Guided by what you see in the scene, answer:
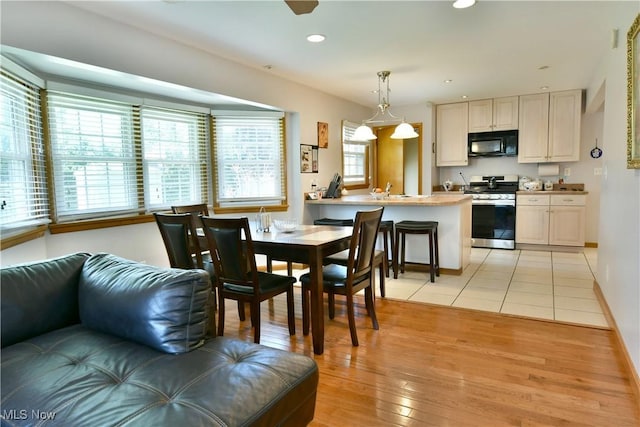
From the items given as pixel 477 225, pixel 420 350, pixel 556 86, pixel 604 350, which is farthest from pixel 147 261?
pixel 556 86

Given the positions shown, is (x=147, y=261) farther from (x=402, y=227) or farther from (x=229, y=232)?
(x=402, y=227)

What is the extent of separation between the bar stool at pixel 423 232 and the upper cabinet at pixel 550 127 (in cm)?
277

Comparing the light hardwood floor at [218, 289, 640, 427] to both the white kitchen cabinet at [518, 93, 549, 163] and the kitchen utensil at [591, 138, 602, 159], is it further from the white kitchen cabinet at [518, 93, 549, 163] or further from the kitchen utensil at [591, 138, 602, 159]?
the kitchen utensil at [591, 138, 602, 159]

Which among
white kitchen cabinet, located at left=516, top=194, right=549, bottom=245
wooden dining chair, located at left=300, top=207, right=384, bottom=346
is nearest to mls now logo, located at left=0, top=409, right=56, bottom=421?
wooden dining chair, located at left=300, top=207, right=384, bottom=346

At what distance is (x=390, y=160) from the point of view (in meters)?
6.92

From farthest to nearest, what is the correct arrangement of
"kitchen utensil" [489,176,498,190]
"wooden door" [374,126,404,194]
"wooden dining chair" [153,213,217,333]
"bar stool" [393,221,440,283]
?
1. "wooden door" [374,126,404,194]
2. "kitchen utensil" [489,176,498,190]
3. "bar stool" [393,221,440,283]
4. "wooden dining chair" [153,213,217,333]

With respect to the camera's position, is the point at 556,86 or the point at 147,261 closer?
the point at 147,261

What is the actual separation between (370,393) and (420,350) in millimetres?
645

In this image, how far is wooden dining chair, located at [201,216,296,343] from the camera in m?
2.53

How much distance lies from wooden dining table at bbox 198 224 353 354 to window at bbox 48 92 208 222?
5.43ft

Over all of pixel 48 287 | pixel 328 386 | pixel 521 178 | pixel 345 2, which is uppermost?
pixel 345 2

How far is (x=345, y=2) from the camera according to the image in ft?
8.71

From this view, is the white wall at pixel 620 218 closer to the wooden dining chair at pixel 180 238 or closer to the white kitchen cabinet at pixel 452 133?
the wooden dining chair at pixel 180 238

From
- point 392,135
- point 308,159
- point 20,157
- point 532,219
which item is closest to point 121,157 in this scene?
point 20,157
